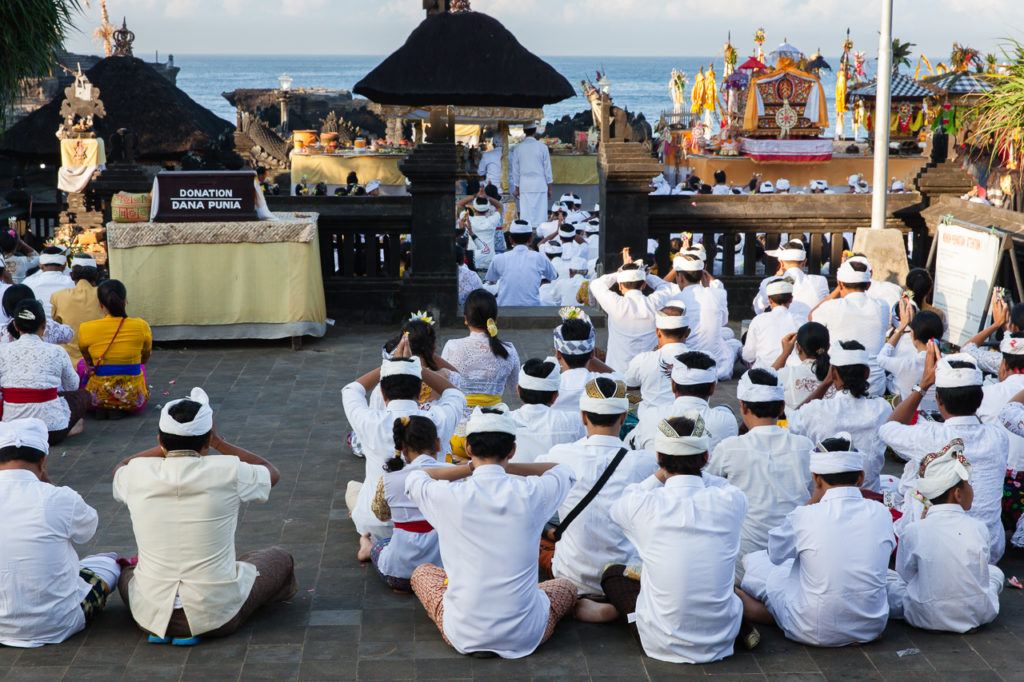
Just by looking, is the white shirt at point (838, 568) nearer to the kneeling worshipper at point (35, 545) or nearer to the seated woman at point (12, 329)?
the kneeling worshipper at point (35, 545)

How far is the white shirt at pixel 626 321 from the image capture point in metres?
9.69

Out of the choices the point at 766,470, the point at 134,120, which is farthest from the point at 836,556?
the point at 134,120

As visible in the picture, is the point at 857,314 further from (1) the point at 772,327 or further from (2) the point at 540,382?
(2) the point at 540,382

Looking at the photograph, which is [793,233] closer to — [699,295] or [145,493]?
[699,295]

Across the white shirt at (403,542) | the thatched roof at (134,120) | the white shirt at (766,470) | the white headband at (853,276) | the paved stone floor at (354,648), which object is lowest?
the paved stone floor at (354,648)

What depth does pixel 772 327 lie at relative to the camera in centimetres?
1005

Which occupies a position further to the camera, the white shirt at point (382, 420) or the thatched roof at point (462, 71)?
the thatched roof at point (462, 71)

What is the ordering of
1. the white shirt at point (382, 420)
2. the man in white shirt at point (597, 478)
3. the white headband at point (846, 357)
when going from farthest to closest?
the white headband at point (846, 357) < the white shirt at point (382, 420) < the man in white shirt at point (597, 478)

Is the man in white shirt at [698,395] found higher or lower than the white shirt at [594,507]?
higher

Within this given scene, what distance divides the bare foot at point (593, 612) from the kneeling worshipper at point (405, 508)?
2.96 ft

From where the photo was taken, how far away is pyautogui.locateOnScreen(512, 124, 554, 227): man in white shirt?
2009cm

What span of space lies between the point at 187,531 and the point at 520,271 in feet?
28.7

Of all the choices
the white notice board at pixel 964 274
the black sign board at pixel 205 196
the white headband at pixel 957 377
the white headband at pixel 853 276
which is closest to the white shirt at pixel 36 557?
the white headband at pixel 957 377

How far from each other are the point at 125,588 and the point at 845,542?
11.9 ft
